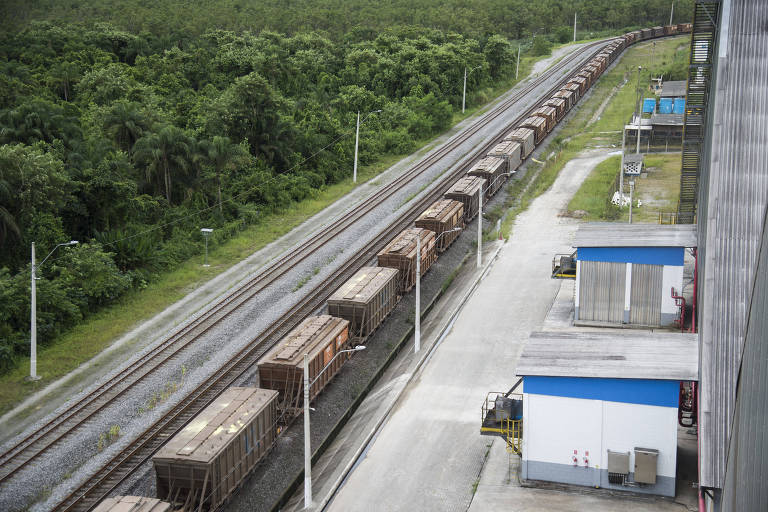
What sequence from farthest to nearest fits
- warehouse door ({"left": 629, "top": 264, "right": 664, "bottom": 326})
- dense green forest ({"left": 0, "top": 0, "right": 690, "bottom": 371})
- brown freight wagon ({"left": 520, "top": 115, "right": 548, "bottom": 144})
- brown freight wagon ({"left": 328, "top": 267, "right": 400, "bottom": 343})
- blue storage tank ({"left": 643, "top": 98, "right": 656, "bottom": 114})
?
blue storage tank ({"left": 643, "top": 98, "right": 656, "bottom": 114})
brown freight wagon ({"left": 520, "top": 115, "right": 548, "bottom": 144})
dense green forest ({"left": 0, "top": 0, "right": 690, "bottom": 371})
warehouse door ({"left": 629, "top": 264, "right": 664, "bottom": 326})
brown freight wagon ({"left": 328, "top": 267, "right": 400, "bottom": 343})

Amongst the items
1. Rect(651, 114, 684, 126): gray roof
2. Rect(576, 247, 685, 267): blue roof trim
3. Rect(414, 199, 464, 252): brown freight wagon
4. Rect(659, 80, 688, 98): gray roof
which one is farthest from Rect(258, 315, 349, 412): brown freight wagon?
Rect(659, 80, 688, 98): gray roof

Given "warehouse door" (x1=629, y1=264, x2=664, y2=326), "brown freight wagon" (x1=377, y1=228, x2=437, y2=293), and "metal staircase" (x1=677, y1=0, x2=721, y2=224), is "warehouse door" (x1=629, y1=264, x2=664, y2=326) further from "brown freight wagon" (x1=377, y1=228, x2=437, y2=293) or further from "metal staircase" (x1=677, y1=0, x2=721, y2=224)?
"brown freight wagon" (x1=377, y1=228, x2=437, y2=293)

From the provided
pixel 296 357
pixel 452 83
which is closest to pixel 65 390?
pixel 296 357

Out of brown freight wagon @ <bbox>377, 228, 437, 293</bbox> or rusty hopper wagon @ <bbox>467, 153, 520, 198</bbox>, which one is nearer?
brown freight wagon @ <bbox>377, 228, 437, 293</bbox>

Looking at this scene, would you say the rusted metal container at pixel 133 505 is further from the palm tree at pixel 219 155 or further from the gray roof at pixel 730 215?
the palm tree at pixel 219 155

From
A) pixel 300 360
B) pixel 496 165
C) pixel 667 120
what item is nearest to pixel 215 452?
pixel 300 360

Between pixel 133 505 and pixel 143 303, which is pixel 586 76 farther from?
pixel 133 505

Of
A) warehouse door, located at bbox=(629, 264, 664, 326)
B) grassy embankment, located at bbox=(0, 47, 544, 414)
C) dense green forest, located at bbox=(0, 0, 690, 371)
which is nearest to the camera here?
grassy embankment, located at bbox=(0, 47, 544, 414)
